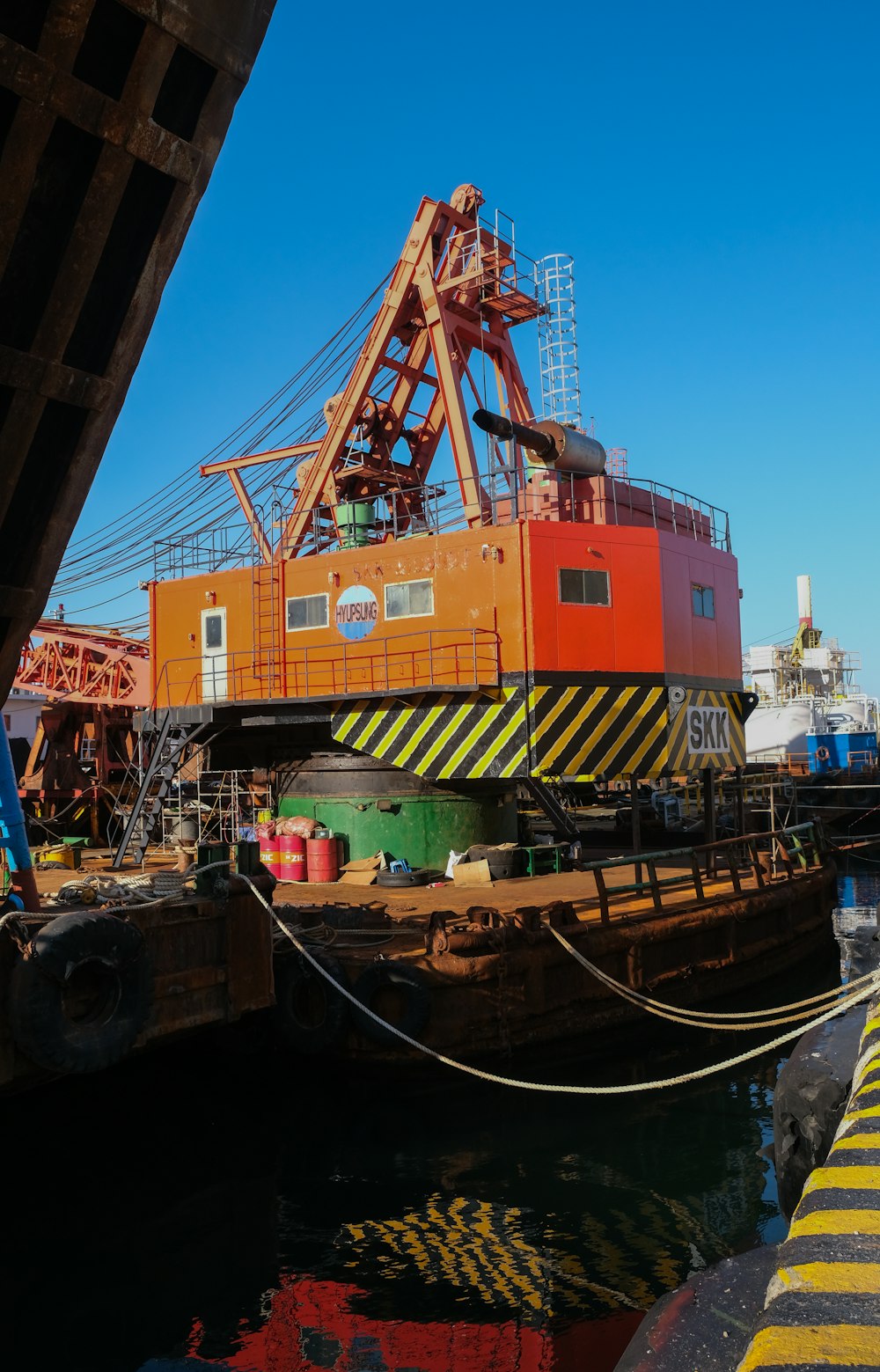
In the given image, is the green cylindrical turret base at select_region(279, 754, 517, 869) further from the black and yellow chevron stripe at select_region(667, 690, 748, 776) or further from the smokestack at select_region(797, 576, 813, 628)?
the smokestack at select_region(797, 576, 813, 628)

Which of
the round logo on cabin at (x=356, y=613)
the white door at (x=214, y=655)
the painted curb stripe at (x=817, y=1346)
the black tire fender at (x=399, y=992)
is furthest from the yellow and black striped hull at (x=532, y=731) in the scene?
the painted curb stripe at (x=817, y=1346)

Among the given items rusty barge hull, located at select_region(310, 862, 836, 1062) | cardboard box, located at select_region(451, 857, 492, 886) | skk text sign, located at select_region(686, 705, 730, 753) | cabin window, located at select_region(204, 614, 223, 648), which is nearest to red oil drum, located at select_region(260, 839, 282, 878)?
cardboard box, located at select_region(451, 857, 492, 886)

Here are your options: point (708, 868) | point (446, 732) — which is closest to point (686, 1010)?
point (708, 868)

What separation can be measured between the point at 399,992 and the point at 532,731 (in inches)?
199

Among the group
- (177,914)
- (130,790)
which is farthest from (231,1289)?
(130,790)

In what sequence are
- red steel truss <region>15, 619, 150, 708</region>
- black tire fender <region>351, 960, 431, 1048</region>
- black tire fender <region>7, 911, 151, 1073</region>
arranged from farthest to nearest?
red steel truss <region>15, 619, 150, 708</region> → black tire fender <region>351, 960, 431, 1048</region> → black tire fender <region>7, 911, 151, 1073</region>

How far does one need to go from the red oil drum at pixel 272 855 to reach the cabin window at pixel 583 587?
6.22 meters

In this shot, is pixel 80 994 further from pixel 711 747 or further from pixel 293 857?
pixel 711 747

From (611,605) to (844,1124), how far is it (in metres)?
11.8

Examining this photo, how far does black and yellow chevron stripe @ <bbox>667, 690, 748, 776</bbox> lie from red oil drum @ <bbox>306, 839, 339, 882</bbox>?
5.68m

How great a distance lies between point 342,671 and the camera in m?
16.3

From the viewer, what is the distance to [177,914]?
8.73m

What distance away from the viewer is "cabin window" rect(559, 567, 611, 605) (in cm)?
1489

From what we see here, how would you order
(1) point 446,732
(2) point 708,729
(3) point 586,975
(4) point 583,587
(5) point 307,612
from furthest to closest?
(5) point 307,612 → (2) point 708,729 → (4) point 583,587 → (1) point 446,732 → (3) point 586,975
